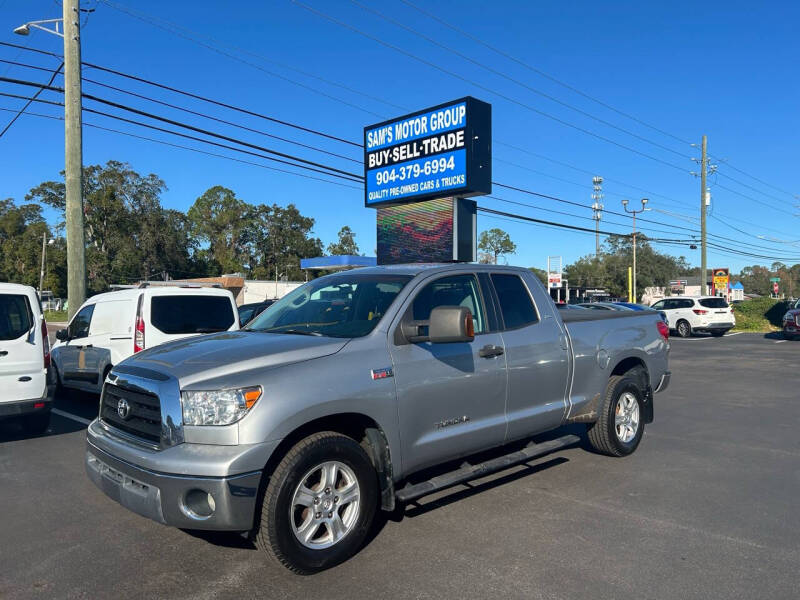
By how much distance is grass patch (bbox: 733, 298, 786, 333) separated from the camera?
32469 mm

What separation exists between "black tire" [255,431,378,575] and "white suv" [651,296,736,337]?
84.0 feet

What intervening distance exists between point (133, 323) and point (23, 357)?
1.73 metres

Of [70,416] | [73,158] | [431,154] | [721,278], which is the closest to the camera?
[70,416]

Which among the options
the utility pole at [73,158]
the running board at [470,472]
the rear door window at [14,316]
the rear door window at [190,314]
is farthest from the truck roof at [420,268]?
the utility pole at [73,158]

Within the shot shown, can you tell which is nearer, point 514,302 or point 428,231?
point 514,302

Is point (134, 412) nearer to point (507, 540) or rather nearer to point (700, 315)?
point (507, 540)

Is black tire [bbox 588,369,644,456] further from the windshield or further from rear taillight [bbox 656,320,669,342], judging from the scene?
the windshield

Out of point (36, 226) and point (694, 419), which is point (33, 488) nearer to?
point (694, 419)

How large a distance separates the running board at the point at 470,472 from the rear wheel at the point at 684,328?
23.6 metres

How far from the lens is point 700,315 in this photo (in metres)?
26.3

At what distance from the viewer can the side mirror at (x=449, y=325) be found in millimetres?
4156

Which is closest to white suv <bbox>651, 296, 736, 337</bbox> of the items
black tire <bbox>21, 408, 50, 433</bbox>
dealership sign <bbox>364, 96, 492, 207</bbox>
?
dealership sign <bbox>364, 96, 492, 207</bbox>

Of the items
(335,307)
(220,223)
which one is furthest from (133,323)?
(220,223)

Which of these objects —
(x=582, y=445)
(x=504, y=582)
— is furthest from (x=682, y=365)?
(x=504, y=582)
